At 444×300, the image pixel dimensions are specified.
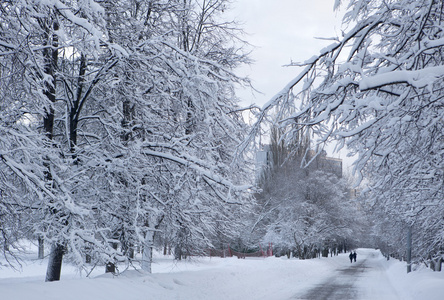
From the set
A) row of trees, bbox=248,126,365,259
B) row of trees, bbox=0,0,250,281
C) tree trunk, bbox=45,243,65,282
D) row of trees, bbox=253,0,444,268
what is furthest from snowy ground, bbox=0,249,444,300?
row of trees, bbox=248,126,365,259

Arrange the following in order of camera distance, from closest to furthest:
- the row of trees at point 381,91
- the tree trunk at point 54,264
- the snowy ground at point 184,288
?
the row of trees at point 381,91, the snowy ground at point 184,288, the tree trunk at point 54,264

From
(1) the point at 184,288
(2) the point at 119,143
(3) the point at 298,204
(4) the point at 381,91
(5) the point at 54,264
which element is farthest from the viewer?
(3) the point at 298,204

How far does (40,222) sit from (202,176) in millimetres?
3413

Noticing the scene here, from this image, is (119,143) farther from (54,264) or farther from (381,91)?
(381,91)

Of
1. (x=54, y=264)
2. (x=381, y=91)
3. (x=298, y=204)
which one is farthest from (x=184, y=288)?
(x=298, y=204)

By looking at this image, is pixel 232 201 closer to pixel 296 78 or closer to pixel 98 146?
pixel 98 146

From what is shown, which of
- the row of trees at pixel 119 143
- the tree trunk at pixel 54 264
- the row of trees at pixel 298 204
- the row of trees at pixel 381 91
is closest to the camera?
the row of trees at pixel 381 91

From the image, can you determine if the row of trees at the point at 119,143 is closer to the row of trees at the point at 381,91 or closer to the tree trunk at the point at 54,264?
the tree trunk at the point at 54,264

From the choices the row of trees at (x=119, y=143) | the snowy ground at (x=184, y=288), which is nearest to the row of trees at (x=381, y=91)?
the row of trees at (x=119, y=143)

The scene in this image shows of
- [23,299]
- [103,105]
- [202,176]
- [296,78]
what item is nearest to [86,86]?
[103,105]

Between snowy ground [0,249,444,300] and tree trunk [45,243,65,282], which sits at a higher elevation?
tree trunk [45,243,65,282]

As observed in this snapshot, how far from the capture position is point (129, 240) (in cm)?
973

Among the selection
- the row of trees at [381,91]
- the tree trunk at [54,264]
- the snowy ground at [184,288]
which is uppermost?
the row of trees at [381,91]

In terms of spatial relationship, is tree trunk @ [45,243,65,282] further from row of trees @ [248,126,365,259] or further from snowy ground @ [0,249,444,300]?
row of trees @ [248,126,365,259]
